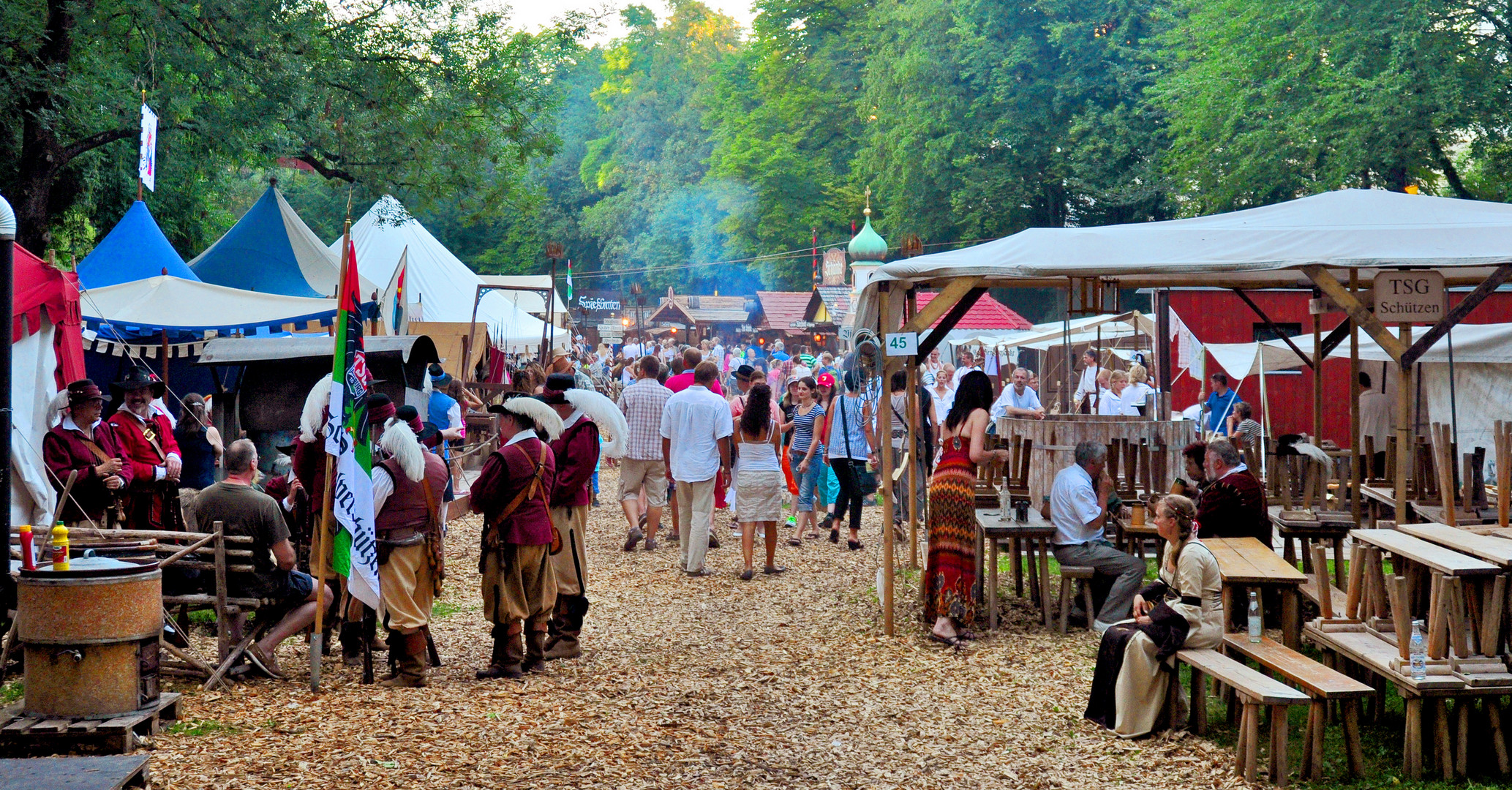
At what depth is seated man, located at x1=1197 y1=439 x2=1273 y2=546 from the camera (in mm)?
7688

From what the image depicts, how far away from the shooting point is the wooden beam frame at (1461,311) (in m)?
7.30

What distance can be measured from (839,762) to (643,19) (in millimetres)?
72469

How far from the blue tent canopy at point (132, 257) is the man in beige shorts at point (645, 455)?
4.93 metres

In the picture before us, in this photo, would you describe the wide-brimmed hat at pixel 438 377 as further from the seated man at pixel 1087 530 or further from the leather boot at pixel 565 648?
the seated man at pixel 1087 530

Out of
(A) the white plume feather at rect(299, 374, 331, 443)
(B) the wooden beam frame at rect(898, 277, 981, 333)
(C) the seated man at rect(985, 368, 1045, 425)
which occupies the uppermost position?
(B) the wooden beam frame at rect(898, 277, 981, 333)

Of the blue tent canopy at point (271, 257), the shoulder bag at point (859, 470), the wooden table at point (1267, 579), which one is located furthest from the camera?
the blue tent canopy at point (271, 257)

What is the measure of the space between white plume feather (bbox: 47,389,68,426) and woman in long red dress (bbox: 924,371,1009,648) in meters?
5.77

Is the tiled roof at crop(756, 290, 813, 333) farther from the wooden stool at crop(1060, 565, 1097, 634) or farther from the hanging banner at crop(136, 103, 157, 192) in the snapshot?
the wooden stool at crop(1060, 565, 1097, 634)

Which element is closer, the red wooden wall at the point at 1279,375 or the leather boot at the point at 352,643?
the leather boot at the point at 352,643

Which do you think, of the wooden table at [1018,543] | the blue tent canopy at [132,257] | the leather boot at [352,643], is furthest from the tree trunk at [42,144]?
the wooden table at [1018,543]

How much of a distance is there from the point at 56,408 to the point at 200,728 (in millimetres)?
3219

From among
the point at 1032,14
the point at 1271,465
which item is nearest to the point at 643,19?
the point at 1032,14

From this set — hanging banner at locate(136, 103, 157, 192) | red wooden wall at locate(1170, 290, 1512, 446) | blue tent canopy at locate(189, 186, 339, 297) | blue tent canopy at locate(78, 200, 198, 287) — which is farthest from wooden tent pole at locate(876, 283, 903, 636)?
red wooden wall at locate(1170, 290, 1512, 446)

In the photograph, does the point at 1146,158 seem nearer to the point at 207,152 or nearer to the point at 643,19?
the point at 207,152
